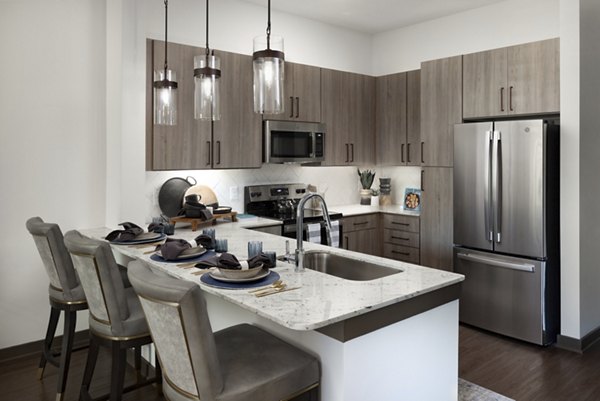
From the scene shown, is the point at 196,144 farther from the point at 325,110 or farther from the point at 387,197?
the point at 387,197

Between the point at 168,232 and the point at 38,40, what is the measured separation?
1.77 metres

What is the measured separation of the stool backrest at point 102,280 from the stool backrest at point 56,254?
350mm

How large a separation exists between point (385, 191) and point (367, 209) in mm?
562

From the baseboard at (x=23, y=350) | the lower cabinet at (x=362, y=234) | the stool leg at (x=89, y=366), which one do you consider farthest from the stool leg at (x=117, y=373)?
the lower cabinet at (x=362, y=234)

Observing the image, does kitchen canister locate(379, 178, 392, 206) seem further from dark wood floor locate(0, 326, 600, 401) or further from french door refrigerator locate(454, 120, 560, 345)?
dark wood floor locate(0, 326, 600, 401)

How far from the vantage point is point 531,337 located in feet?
11.8

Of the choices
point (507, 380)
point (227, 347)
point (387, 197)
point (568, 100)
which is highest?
point (568, 100)

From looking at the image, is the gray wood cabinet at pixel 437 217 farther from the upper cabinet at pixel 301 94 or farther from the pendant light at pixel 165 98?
the pendant light at pixel 165 98

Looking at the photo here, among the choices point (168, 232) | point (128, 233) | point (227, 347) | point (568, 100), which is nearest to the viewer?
point (227, 347)

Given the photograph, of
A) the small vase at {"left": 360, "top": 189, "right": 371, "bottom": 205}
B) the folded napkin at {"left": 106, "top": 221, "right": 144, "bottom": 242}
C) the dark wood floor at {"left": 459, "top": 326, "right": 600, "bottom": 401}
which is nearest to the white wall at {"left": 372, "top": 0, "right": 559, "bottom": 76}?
the small vase at {"left": 360, "top": 189, "right": 371, "bottom": 205}

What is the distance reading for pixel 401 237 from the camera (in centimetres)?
484

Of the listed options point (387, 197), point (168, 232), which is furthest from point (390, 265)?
point (387, 197)

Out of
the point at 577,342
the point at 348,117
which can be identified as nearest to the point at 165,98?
the point at 348,117

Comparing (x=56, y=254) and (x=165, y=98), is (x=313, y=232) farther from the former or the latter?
(x=56, y=254)
